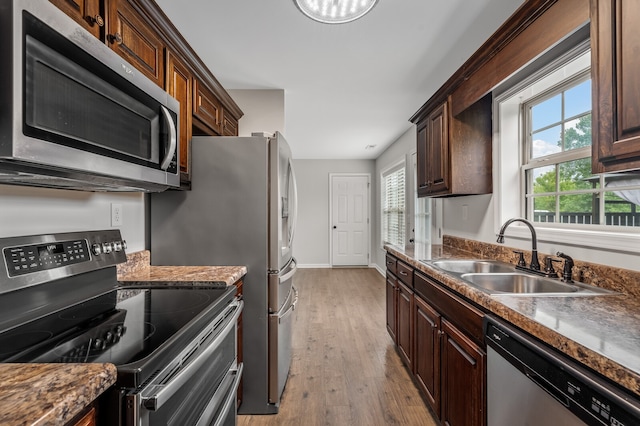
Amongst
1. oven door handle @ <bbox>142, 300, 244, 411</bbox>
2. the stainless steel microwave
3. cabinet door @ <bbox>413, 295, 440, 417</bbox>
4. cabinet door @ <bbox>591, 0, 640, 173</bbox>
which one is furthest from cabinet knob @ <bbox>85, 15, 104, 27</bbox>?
cabinet door @ <bbox>413, 295, 440, 417</bbox>

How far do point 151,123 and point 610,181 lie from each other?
187 centimetres

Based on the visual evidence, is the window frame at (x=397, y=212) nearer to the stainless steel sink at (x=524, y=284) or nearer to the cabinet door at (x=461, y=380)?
the stainless steel sink at (x=524, y=284)

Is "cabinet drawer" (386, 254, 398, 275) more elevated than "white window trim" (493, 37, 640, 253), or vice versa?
"white window trim" (493, 37, 640, 253)

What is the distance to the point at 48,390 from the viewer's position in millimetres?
591

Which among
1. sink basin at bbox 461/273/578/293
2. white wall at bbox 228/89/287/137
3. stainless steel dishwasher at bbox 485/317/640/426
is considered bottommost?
stainless steel dishwasher at bbox 485/317/640/426

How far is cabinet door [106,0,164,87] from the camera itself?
126 cm

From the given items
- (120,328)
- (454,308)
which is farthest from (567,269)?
(120,328)

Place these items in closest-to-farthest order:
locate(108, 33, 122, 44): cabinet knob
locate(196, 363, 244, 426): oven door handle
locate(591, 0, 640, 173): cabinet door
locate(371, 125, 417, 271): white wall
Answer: locate(591, 0, 640, 173): cabinet door → locate(196, 363, 244, 426): oven door handle → locate(108, 33, 122, 44): cabinet knob → locate(371, 125, 417, 271): white wall

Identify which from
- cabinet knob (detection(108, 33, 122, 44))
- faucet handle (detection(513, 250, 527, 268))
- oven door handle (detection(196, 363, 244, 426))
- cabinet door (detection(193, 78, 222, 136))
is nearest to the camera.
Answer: oven door handle (detection(196, 363, 244, 426))

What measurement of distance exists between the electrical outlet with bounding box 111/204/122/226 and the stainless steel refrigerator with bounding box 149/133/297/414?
233 mm

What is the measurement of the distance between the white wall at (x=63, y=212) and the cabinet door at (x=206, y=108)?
2.23 ft

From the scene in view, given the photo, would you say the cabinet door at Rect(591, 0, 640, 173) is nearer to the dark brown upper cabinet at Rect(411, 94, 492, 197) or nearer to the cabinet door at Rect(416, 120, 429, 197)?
the dark brown upper cabinet at Rect(411, 94, 492, 197)

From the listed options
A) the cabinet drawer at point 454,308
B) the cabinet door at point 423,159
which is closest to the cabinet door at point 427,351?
the cabinet drawer at point 454,308

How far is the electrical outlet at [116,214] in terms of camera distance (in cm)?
165
